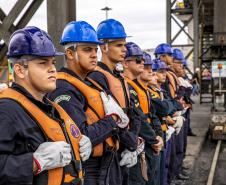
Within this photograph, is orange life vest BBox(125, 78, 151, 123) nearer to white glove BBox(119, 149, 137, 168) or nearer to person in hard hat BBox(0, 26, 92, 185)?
white glove BBox(119, 149, 137, 168)

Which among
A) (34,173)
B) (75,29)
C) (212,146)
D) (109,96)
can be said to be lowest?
(212,146)

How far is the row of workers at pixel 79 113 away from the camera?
1992 mm

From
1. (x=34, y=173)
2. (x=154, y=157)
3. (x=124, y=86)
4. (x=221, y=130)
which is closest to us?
(x=34, y=173)

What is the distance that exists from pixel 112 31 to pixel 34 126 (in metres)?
1.78

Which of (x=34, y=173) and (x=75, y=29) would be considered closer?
(x=34, y=173)

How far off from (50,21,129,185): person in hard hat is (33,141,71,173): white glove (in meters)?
0.57

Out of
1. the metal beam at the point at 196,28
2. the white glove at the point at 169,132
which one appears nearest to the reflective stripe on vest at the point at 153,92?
the white glove at the point at 169,132

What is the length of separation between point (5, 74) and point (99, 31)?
96 cm

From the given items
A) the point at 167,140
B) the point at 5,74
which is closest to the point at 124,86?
the point at 5,74

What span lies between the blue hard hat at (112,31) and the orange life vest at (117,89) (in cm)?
41

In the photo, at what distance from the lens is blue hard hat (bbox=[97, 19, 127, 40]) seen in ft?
11.8

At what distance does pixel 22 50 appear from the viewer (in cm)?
215

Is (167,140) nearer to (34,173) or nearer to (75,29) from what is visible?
(75,29)

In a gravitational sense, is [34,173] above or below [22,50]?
below
